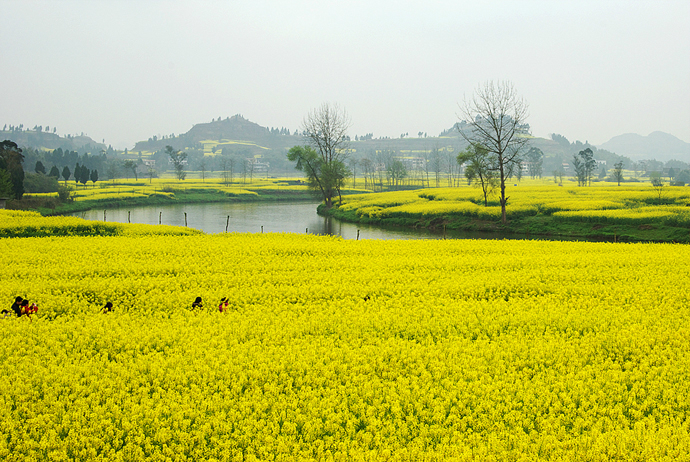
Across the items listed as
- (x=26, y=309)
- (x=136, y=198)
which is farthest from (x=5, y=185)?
(x=26, y=309)

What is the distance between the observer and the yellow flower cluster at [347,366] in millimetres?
6520

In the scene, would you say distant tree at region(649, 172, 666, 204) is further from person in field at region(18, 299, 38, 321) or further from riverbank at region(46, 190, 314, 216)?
person in field at region(18, 299, 38, 321)

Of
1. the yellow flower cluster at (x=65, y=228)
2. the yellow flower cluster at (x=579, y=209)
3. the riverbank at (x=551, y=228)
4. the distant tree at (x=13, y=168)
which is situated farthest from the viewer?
the distant tree at (x=13, y=168)

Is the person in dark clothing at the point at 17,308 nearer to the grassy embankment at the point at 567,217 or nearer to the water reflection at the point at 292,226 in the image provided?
the water reflection at the point at 292,226

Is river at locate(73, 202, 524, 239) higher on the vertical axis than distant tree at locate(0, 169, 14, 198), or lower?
lower

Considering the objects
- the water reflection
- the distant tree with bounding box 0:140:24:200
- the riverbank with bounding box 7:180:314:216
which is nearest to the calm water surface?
the water reflection

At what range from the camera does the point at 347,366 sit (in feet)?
28.4

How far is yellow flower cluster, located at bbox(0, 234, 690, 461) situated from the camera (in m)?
6.52

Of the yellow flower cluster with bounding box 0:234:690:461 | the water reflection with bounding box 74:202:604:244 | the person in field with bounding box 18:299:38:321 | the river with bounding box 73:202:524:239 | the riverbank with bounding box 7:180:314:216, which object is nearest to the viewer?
the yellow flower cluster with bounding box 0:234:690:461

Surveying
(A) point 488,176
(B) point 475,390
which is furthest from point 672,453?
(A) point 488,176

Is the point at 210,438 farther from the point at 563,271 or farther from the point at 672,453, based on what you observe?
the point at 563,271

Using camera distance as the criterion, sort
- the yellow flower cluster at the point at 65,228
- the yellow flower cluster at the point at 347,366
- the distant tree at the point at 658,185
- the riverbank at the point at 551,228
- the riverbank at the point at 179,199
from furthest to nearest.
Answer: the riverbank at the point at 179,199 < the distant tree at the point at 658,185 < the riverbank at the point at 551,228 < the yellow flower cluster at the point at 65,228 < the yellow flower cluster at the point at 347,366

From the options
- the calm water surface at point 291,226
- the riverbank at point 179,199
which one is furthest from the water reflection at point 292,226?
the riverbank at point 179,199

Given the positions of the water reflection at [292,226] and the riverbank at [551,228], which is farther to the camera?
the water reflection at [292,226]
